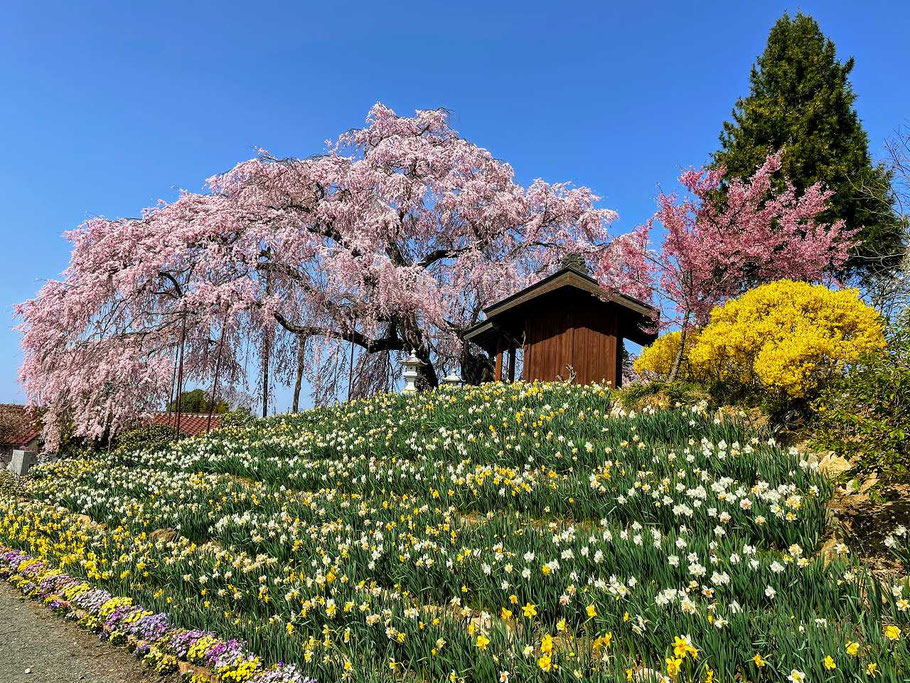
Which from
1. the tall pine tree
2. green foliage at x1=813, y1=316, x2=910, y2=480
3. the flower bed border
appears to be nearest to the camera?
the flower bed border

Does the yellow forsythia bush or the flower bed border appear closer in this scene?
the flower bed border

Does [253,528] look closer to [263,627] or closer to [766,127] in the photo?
[263,627]

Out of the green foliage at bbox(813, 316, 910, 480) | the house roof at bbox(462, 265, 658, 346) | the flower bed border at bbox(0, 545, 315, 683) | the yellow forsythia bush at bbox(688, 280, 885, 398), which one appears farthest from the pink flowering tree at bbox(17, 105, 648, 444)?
the flower bed border at bbox(0, 545, 315, 683)

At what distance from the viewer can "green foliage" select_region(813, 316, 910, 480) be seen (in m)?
4.48

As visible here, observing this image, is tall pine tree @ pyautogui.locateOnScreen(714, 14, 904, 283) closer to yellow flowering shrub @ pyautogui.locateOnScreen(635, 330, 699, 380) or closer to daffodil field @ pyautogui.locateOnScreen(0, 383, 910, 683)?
yellow flowering shrub @ pyautogui.locateOnScreen(635, 330, 699, 380)

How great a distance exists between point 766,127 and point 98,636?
24.0 metres

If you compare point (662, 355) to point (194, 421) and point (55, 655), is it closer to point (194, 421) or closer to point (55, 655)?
point (55, 655)

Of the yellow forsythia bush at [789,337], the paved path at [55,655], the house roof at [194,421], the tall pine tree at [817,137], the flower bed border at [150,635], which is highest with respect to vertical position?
the tall pine tree at [817,137]

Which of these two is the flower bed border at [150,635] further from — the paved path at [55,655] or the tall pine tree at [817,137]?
the tall pine tree at [817,137]

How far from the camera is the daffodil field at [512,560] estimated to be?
3.17 metres

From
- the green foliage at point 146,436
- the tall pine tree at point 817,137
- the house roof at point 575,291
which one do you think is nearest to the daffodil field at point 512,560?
the house roof at point 575,291

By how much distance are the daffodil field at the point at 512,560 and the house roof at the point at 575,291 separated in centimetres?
432

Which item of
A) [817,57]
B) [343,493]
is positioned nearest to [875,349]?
[343,493]

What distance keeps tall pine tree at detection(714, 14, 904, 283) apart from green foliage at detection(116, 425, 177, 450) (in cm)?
2227
